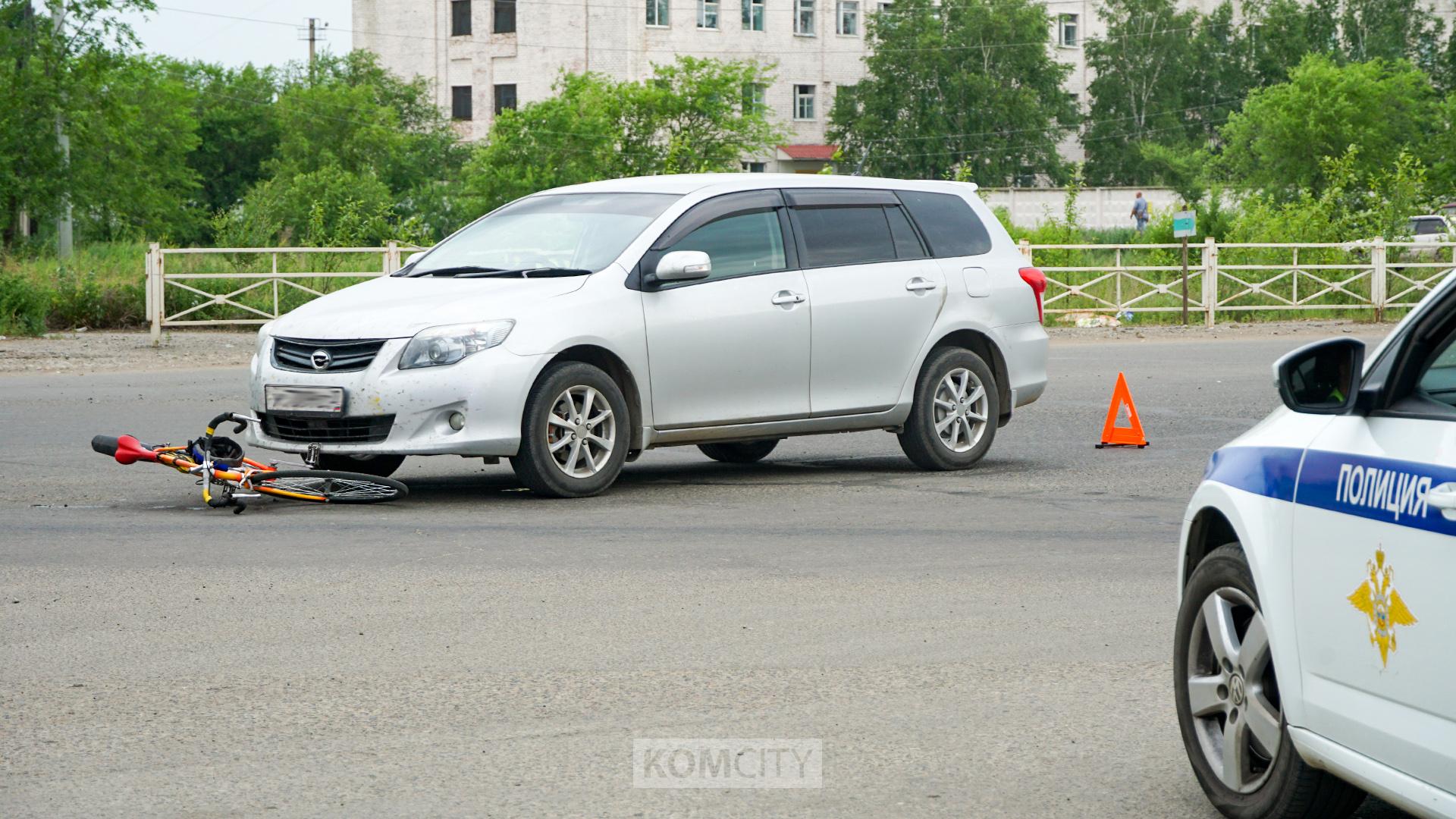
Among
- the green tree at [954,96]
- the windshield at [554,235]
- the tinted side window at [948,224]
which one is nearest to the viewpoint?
the windshield at [554,235]

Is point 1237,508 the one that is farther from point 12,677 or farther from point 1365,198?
point 1365,198

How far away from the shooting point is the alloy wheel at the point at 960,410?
40.4 feet

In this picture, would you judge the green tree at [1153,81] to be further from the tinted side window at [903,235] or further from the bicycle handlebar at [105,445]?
the bicycle handlebar at [105,445]

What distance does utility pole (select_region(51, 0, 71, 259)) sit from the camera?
36.0 meters

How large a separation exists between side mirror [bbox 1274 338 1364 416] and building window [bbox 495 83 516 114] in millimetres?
81944

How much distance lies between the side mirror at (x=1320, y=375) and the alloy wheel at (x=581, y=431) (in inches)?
264

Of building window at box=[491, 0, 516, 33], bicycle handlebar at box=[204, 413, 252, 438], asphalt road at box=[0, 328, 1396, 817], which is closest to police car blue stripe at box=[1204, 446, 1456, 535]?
asphalt road at box=[0, 328, 1396, 817]

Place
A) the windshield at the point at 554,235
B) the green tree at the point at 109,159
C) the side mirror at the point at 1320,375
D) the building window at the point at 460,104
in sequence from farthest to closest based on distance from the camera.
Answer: the building window at the point at 460,104
the green tree at the point at 109,159
the windshield at the point at 554,235
the side mirror at the point at 1320,375

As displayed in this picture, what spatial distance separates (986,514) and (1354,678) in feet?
21.0

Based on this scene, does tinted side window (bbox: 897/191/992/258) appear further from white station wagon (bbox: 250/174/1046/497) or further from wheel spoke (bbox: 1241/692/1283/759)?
wheel spoke (bbox: 1241/692/1283/759)

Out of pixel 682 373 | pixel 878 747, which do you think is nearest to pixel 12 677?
pixel 878 747

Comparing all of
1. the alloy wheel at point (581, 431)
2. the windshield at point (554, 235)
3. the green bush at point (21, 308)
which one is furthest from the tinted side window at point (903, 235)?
the green bush at point (21, 308)

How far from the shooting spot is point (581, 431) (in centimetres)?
1062

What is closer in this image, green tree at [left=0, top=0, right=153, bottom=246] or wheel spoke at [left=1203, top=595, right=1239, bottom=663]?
wheel spoke at [left=1203, top=595, right=1239, bottom=663]
